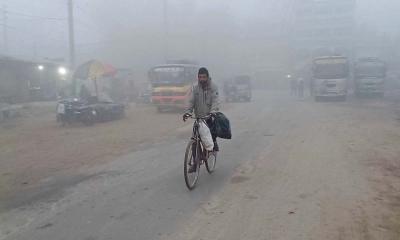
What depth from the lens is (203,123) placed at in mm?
6816

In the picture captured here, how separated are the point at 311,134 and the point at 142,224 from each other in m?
8.15

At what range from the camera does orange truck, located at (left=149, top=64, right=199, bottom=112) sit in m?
20.7

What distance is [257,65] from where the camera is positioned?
182 feet

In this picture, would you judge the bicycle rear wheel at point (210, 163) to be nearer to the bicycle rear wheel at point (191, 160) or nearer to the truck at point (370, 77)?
the bicycle rear wheel at point (191, 160)

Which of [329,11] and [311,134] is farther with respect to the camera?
[329,11]

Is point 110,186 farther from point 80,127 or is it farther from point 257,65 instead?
point 257,65

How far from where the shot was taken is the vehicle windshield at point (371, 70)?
27734 mm

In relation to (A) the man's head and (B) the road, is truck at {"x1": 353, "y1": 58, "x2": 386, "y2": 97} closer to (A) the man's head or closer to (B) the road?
(B) the road

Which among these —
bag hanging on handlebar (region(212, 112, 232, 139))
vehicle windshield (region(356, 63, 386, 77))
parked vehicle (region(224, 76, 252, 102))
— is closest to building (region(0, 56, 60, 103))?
parked vehicle (region(224, 76, 252, 102))


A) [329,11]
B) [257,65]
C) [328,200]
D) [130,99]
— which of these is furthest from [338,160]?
[329,11]

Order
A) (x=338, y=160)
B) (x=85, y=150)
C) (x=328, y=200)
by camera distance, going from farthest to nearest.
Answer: (x=85, y=150) < (x=338, y=160) < (x=328, y=200)

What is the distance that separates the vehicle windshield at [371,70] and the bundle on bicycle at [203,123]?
77.8 ft

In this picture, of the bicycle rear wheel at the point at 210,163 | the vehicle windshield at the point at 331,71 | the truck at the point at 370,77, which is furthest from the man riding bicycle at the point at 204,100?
the truck at the point at 370,77

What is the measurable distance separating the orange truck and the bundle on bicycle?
13437mm
